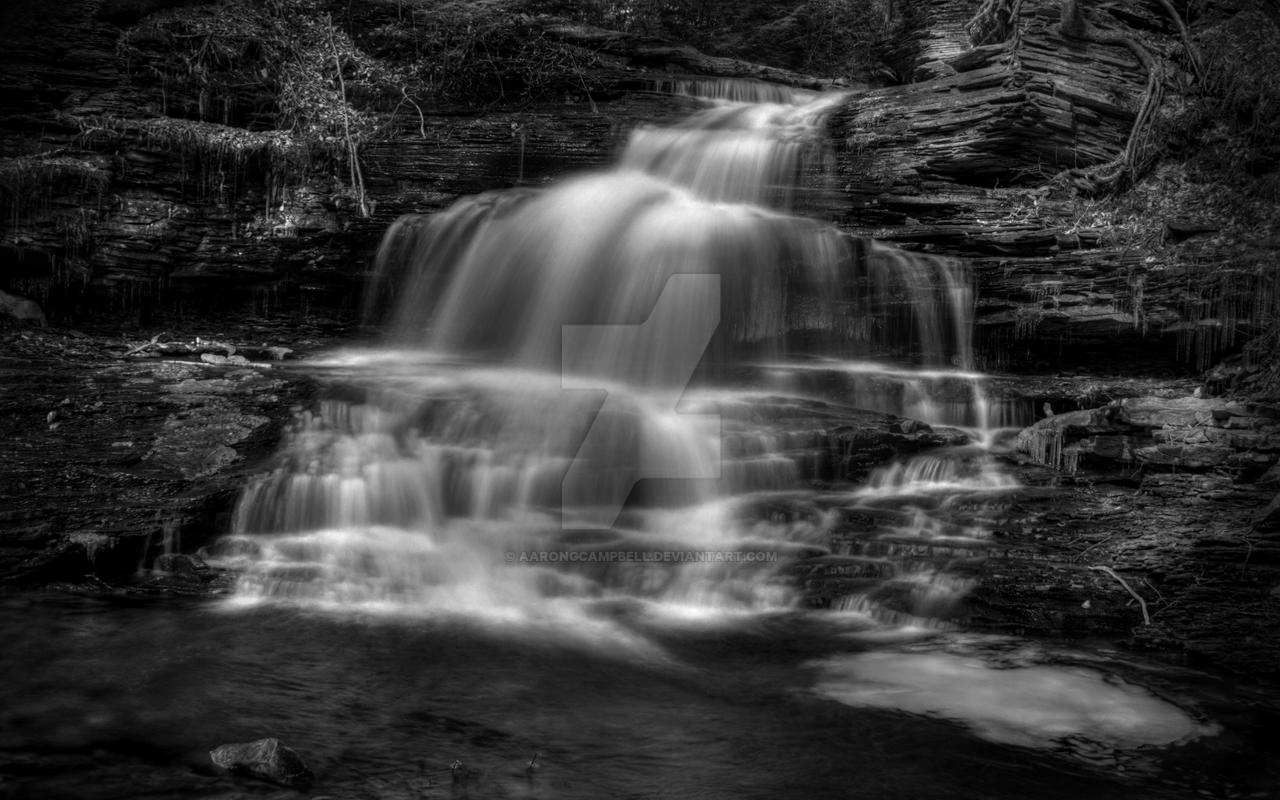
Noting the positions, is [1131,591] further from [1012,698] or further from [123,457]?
[123,457]

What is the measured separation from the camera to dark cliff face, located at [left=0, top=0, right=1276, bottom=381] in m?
8.52

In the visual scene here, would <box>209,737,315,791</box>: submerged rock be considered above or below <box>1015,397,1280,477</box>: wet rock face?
below

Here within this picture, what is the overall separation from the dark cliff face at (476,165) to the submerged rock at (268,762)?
24.3 ft

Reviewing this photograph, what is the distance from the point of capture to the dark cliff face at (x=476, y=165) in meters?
8.52

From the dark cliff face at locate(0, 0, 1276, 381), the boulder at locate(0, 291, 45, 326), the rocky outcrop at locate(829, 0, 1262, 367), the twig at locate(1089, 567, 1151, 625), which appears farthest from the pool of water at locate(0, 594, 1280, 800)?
the boulder at locate(0, 291, 45, 326)

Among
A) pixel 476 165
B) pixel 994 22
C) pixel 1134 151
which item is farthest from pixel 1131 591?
pixel 994 22

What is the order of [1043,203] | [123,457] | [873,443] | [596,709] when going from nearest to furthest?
1. [596,709]
2. [123,457]
3. [873,443]
4. [1043,203]

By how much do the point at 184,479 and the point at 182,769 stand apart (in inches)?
127

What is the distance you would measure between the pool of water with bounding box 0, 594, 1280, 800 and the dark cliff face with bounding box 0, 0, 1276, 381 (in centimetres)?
470

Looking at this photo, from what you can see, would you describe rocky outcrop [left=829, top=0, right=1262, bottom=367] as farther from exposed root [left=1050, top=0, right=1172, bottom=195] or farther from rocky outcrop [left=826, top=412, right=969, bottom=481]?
rocky outcrop [left=826, top=412, right=969, bottom=481]

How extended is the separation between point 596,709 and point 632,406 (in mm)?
3459

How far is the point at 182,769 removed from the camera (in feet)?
10.7

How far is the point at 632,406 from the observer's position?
7.38 m

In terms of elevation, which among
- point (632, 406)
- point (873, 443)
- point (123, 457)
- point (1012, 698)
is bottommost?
point (1012, 698)
